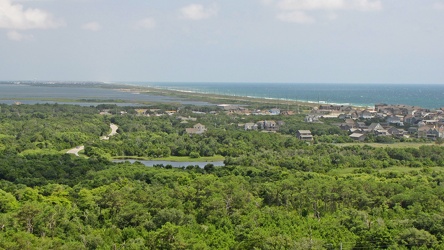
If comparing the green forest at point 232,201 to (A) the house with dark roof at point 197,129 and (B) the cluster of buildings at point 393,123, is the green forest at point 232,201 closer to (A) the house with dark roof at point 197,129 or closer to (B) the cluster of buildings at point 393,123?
(A) the house with dark roof at point 197,129

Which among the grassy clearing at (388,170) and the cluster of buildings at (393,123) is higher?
the cluster of buildings at (393,123)

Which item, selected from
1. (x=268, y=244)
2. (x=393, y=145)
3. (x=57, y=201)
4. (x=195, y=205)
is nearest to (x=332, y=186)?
(x=195, y=205)

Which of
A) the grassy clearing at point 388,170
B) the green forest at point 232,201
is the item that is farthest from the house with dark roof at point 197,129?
the grassy clearing at point 388,170

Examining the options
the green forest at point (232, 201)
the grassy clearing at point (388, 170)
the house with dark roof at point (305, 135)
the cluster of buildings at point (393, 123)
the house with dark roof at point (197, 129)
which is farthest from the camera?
the house with dark roof at point (197, 129)

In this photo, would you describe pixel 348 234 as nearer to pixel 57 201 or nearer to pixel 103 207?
pixel 103 207

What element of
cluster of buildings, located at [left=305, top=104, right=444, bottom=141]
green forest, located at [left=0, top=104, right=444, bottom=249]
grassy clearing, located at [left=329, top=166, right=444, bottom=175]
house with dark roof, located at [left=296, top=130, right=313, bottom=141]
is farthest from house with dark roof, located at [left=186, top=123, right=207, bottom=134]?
grassy clearing, located at [left=329, top=166, right=444, bottom=175]

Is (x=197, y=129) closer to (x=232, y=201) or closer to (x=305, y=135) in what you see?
(x=305, y=135)

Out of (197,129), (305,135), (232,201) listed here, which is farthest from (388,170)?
(197,129)
